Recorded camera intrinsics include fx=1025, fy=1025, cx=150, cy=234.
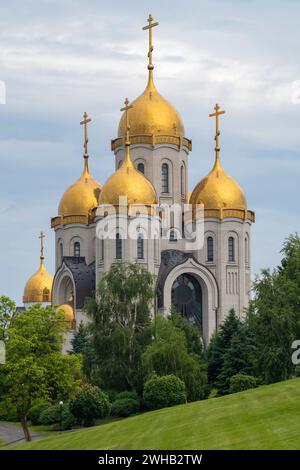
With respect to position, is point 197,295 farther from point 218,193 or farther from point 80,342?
point 80,342

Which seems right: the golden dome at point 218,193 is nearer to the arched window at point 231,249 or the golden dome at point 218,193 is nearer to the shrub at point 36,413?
the arched window at point 231,249

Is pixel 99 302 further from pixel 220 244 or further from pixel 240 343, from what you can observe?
pixel 220 244

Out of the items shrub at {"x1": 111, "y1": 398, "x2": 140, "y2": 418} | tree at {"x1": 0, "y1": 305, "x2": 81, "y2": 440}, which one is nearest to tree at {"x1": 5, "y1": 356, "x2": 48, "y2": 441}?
tree at {"x1": 0, "y1": 305, "x2": 81, "y2": 440}

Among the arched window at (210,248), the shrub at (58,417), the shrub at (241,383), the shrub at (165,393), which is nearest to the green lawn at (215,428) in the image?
the shrub at (165,393)

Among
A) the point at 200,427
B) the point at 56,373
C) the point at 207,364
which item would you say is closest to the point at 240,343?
the point at 207,364

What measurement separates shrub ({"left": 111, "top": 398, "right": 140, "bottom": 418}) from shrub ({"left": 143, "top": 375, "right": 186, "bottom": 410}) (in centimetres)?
394

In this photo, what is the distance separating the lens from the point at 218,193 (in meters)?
71.6

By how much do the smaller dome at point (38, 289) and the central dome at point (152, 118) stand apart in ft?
62.0

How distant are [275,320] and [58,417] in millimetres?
10827

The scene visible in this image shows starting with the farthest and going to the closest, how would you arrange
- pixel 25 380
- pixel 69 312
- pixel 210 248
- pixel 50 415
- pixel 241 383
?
1. pixel 210 248
2. pixel 69 312
3. pixel 50 415
4. pixel 241 383
5. pixel 25 380

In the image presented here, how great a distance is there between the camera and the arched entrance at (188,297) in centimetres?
6950

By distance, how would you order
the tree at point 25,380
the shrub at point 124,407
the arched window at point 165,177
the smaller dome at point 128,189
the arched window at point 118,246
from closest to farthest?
the tree at point 25,380 < the shrub at point 124,407 < the arched window at point 118,246 < the smaller dome at point 128,189 < the arched window at point 165,177

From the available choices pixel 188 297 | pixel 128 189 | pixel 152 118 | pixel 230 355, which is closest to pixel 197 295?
pixel 188 297

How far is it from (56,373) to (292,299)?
42.5 feet
